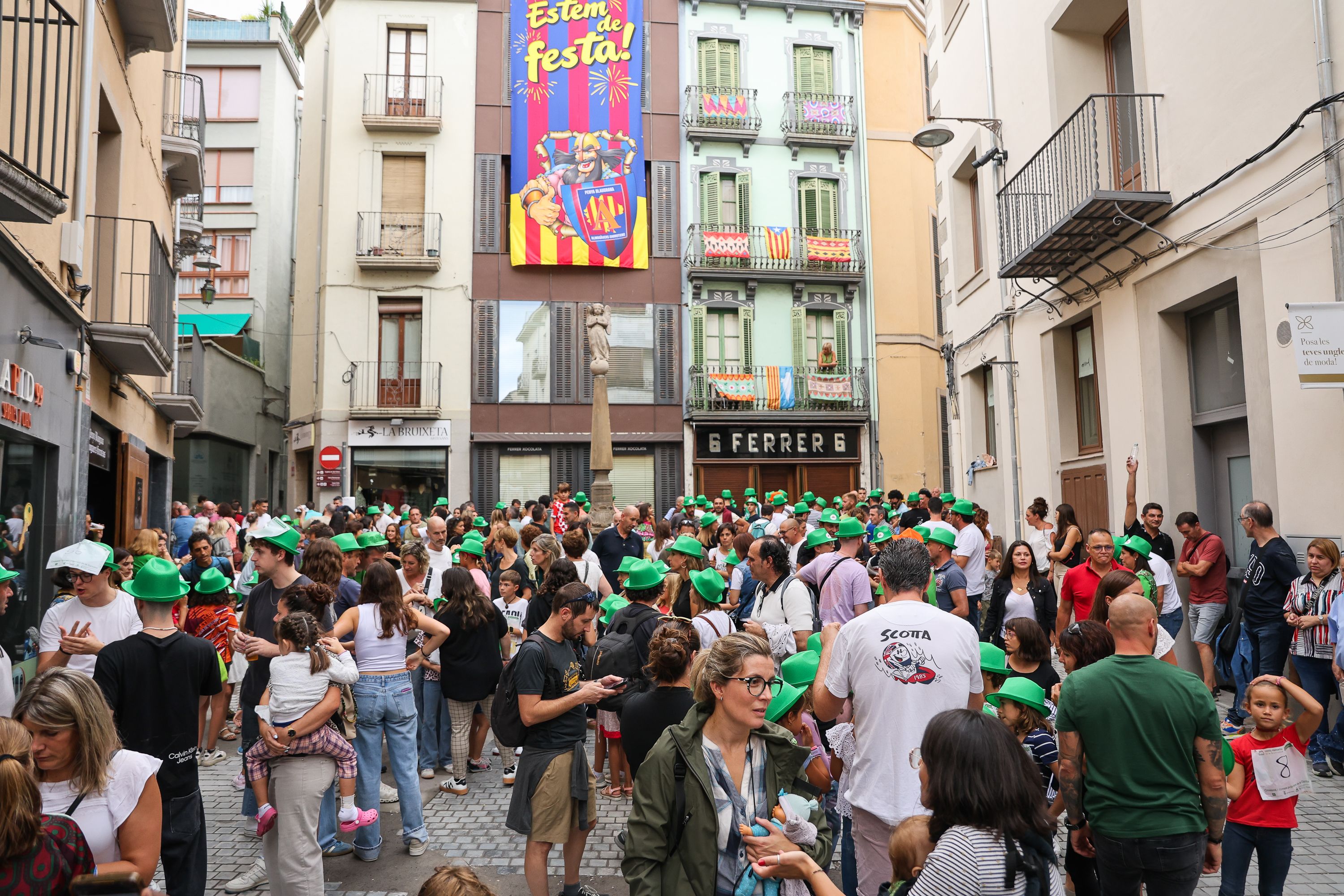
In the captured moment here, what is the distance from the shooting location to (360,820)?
5.25m

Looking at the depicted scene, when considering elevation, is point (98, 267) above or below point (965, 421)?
above

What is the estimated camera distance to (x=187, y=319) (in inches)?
910

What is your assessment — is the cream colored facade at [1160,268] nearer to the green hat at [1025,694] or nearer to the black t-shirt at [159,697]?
the green hat at [1025,694]

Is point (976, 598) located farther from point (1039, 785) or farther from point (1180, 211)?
point (1039, 785)

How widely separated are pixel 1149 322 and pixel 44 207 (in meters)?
10.1

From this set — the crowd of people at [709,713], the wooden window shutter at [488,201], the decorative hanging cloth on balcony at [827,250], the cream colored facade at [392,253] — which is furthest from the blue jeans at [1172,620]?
the wooden window shutter at [488,201]

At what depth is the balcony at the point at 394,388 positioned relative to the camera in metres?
22.6

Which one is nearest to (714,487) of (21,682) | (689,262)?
(689,262)

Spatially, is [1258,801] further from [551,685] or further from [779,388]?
[779,388]

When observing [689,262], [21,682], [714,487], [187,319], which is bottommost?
[21,682]

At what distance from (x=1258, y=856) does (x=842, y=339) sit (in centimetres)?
2134

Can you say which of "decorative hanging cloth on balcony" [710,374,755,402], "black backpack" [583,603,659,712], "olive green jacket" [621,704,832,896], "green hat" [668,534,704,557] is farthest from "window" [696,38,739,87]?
"olive green jacket" [621,704,832,896]

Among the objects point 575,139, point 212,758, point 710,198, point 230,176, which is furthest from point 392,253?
point 212,758

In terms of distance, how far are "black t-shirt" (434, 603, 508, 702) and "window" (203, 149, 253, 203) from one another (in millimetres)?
22329
